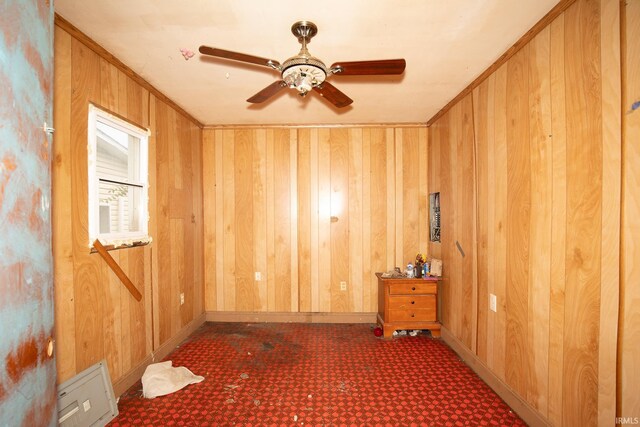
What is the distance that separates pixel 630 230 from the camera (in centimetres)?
128

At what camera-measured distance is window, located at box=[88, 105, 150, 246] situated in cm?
198

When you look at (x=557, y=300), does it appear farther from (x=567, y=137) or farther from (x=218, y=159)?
(x=218, y=159)

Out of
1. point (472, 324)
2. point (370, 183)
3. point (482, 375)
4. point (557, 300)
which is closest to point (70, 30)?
point (370, 183)

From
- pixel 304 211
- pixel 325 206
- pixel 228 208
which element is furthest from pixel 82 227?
pixel 325 206

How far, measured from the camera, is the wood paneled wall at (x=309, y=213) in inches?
148

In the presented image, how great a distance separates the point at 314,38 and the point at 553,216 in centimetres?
207

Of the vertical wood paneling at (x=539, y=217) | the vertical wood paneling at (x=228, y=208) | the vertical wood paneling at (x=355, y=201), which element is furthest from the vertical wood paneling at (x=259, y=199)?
the vertical wood paneling at (x=539, y=217)

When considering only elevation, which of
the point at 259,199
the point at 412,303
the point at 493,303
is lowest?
the point at 412,303

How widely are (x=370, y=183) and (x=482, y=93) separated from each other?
1.70m

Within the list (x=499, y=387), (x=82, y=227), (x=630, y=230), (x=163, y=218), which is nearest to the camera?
(x=630, y=230)

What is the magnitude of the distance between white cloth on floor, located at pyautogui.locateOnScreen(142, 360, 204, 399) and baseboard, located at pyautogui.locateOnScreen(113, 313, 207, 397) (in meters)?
0.09

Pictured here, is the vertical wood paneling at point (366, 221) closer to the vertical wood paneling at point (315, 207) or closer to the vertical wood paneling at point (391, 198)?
the vertical wood paneling at point (391, 198)

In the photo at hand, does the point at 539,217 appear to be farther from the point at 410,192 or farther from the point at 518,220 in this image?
the point at 410,192

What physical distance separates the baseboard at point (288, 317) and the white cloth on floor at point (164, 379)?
1.29m
